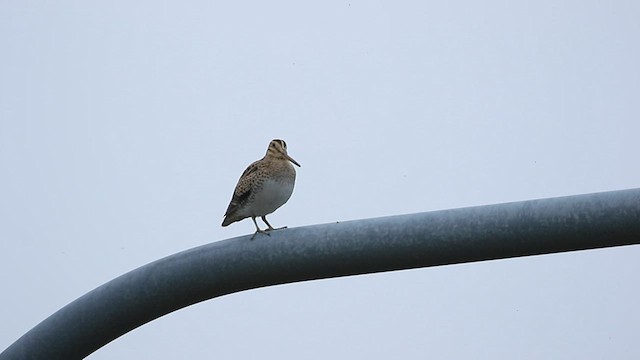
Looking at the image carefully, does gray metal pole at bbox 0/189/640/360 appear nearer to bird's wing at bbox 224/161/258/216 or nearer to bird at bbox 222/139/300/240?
bird at bbox 222/139/300/240

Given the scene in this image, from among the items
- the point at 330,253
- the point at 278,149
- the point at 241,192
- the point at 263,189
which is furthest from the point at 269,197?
the point at 330,253

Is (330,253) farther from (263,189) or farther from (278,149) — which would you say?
(278,149)

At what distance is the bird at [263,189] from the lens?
6.84 meters

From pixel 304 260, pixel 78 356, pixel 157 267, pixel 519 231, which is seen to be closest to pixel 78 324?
pixel 78 356

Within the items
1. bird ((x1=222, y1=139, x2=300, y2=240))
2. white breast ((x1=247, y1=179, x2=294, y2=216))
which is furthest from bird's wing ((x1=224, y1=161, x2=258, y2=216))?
white breast ((x1=247, y1=179, x2=294, y2=216))

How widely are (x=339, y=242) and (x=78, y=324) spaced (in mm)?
996

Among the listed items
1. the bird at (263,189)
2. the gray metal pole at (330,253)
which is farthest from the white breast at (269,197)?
the gray metal pole at (330,253)

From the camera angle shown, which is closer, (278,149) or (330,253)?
(330,253)

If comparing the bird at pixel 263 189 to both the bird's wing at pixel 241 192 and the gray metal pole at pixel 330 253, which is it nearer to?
the bird's wing at pixel 241 192

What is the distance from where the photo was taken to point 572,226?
3230mm

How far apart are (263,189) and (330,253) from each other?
3.47 m

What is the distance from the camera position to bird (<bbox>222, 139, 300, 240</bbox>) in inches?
269

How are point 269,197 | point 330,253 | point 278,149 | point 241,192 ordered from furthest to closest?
point 278,149 < point 241,192 < point 269,197 < point 330,253

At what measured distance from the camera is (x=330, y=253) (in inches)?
136
